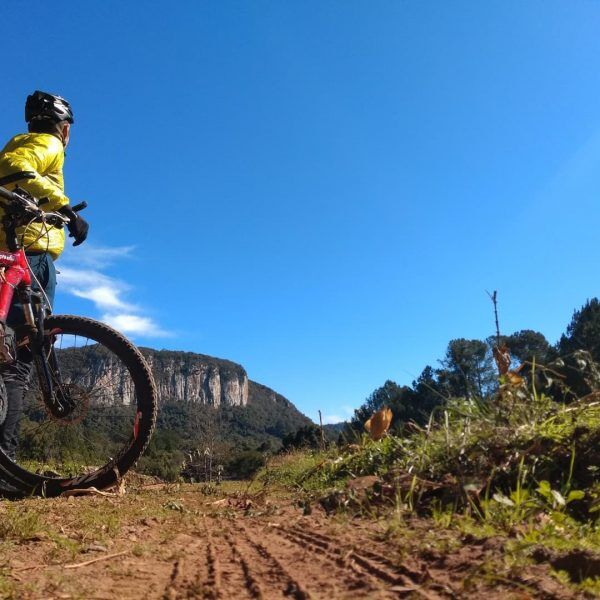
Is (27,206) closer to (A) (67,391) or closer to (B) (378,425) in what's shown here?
(A) (67,391)

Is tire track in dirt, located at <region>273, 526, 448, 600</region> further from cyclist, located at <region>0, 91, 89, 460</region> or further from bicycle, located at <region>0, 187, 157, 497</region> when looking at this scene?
cyclist, located at <region>0, 91, 89, 460</region>

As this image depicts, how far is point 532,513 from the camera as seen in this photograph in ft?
5.72

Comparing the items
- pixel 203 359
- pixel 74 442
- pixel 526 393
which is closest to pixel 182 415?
pixel 74 442

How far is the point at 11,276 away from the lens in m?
3.20

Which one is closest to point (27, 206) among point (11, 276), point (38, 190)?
point (38, 190)

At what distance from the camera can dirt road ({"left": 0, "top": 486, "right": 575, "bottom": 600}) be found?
1181 millimetres

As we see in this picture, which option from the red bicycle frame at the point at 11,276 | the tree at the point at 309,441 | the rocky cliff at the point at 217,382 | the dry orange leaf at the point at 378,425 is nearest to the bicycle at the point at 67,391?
the red bicycle frame at the point at 11,276

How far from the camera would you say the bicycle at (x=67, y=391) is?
3.27 metres

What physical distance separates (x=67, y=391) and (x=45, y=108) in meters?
2.16

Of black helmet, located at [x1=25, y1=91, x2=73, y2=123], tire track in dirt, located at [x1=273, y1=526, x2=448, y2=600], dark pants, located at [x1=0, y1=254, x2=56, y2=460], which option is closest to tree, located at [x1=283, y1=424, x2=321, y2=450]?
dark pants, located at [x1=0, y1=254, x2=56, y2=460]

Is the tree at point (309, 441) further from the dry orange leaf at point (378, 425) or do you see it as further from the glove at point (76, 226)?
the glove at point (76, 226)

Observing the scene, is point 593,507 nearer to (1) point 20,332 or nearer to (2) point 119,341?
(2) point 119,341

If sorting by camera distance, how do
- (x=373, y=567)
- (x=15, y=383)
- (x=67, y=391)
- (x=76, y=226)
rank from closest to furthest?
(x=373, y=567) < (x=15, y=383) < (x=67, y=391) < (x=76, y=226)

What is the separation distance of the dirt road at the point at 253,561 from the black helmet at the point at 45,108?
2917 millimetres
